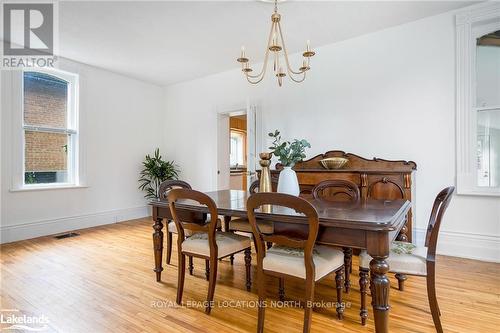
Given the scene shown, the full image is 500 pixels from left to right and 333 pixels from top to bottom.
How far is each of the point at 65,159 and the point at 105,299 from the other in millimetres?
3313

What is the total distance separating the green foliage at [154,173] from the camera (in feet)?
18.2

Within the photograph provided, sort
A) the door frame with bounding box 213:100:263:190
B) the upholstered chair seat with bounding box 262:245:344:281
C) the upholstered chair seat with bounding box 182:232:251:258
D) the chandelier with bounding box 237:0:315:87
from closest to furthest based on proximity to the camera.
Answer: the upholstered chair seat with bounding box 262:245:344:281 → the upholstered chair seat with bounding box 182:232:251:258 → the chandelier with bounding box 237:0:315:87 → the door frame with bounding box 213:100:263:190

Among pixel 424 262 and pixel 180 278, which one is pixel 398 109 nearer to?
pixel 424 262

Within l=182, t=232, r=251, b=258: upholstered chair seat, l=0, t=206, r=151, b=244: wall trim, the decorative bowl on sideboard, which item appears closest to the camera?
l=182, t=232, r=251, b=258: upholstered chair seat

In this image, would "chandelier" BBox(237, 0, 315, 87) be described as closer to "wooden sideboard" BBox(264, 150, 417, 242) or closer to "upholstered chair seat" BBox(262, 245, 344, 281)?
"wooden sideboard" BBox(264, 150, 417, 242)

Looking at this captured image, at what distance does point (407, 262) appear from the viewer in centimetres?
174

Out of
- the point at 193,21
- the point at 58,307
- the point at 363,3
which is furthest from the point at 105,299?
the point at 363,3

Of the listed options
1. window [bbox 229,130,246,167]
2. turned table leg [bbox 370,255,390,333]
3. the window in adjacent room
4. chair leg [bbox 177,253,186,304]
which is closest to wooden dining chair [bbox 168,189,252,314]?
chair leg [bbox 177,253,186,304]

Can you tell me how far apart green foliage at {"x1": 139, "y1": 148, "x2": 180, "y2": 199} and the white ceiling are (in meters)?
1.94

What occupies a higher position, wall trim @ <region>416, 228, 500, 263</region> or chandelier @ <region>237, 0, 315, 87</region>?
chandelier @ <region>237, 0, 315, 87</region>

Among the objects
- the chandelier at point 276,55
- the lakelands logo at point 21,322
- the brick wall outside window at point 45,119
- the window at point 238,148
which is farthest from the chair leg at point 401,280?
the window at point 238,148

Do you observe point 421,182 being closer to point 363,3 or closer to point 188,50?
point 363,3

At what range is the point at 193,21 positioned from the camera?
3309mm

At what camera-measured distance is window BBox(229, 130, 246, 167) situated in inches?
300
